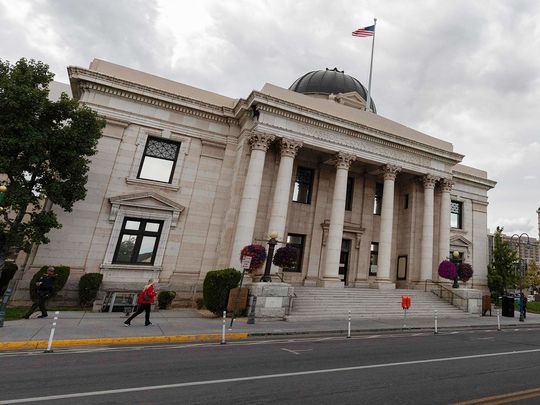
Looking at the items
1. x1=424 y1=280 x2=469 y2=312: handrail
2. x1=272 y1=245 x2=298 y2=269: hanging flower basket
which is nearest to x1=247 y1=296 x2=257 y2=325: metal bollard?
x1=272 y1=245 x2=298 y2=269: hanging flower basket

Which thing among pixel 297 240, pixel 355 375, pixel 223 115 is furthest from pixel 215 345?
pixel 223 115

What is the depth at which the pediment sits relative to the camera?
18.7m

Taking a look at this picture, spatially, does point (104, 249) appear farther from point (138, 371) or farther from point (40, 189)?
point (138, 371)

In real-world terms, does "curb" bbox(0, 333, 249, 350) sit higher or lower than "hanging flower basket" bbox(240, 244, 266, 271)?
lower

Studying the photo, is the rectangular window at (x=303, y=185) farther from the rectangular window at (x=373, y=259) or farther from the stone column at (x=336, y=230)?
the rectangular window at (x=373, y=259)

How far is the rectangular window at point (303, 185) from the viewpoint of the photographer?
2470 centimetres

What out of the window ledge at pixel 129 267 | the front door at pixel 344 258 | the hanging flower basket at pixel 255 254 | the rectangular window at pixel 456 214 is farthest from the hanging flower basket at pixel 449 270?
the window ledge at pixel 129 267

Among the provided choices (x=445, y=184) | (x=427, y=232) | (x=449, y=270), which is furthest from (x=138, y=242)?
(x=445, y=184)

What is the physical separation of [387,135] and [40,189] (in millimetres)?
22208

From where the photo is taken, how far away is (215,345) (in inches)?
396

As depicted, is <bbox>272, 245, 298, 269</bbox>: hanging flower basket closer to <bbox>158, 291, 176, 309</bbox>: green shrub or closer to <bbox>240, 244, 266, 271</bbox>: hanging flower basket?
<bbox>240, 244, 266, 271</bbox>: hanging flower basket

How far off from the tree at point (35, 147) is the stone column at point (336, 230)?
48.7 ft

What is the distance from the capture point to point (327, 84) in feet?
111

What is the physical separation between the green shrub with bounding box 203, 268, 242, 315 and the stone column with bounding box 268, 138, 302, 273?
432 cm
